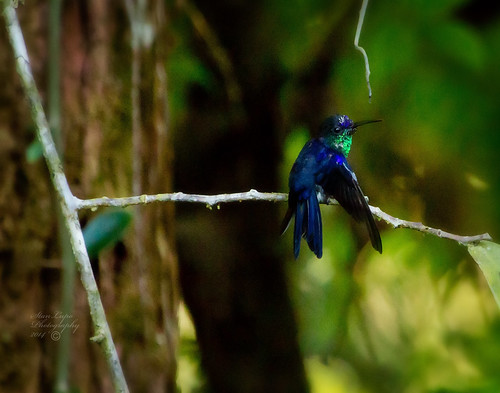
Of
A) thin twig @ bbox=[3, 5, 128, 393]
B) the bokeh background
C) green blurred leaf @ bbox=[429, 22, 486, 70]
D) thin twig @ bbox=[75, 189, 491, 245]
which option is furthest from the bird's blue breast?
thin twig @ bbox=[3, 5, 128, 393]

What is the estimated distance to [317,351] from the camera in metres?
2.95

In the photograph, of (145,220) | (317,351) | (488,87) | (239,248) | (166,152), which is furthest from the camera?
(317,351)

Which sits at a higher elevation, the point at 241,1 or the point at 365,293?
the point at 241,1

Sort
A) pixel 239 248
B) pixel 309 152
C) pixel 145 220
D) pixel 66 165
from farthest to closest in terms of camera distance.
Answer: pixel 239 248
pixel 309 152
pixel 145 220
pixel 66 165

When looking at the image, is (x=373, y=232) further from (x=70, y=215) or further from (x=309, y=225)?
(x=70, y=215)

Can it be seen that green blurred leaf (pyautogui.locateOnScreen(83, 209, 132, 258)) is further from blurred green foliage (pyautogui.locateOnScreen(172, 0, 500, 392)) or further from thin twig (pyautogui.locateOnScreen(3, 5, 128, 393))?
blurred green foliage (pyautogui.locateOnScreen(172, 0, 500, 392))

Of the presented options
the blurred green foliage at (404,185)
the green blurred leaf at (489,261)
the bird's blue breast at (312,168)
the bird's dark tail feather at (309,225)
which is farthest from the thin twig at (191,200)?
the blurred green foliage at (404,185)

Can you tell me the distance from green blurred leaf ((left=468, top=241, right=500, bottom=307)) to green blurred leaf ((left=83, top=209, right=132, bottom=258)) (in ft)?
2.12

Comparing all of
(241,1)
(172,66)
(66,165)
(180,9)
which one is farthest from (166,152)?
(241,1)

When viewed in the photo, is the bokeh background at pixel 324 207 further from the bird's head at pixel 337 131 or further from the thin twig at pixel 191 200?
the thin twig at pixel 191 200

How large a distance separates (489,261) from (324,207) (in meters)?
1.60

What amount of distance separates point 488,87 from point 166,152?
120 cm

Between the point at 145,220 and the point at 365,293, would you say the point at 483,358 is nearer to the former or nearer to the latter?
the point at 365,293

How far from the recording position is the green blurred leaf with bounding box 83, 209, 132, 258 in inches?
45.4
